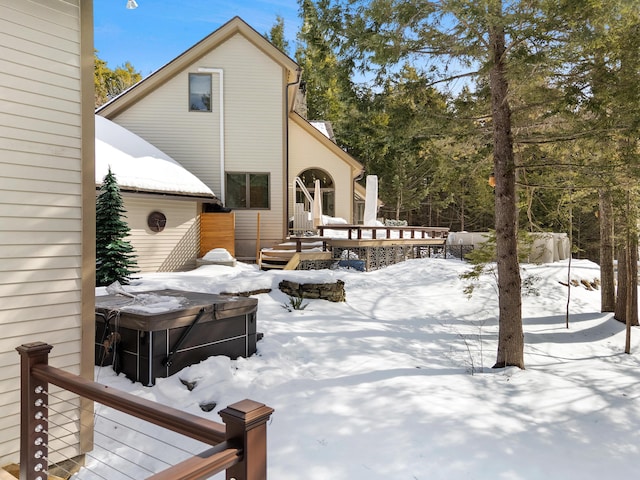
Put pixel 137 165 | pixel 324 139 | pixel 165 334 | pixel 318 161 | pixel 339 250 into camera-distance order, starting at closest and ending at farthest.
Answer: pixel 165 334
pixel 137 165
pixel 339 250
pixel 324 139
pixel 318 161

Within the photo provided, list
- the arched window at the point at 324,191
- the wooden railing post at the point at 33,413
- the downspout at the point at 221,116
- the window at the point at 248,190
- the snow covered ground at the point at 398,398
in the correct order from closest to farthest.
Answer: the wooden railing post at the point at 33,413 → the snow covered ground at the point at 398,398 → the downspout at the point at 221,116 → the window at the point at 248,190 → the arched window at the point at 324,191

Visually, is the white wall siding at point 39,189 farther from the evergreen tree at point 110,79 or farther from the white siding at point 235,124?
the evergreen tree at point 110,79

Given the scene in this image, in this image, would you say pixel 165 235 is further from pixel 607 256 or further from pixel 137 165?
pixel 607 256

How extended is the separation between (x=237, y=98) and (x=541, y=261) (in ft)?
38.0

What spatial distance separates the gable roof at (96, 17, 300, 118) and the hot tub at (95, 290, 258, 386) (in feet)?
33.5

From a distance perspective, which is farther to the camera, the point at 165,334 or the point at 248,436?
the point at 165,334

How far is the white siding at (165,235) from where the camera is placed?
11273mm

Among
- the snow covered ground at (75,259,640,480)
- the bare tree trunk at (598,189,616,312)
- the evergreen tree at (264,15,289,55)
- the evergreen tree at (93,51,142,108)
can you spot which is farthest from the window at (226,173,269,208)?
the evergreen tree at (264,15,289,55)

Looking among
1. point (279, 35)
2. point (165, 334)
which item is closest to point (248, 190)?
point (165, 334)

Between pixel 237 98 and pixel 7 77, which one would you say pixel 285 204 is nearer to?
pixel 237 98

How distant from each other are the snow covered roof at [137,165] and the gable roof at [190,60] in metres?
0.76

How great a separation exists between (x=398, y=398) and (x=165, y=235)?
28.9 ft

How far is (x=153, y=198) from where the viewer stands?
11305mm

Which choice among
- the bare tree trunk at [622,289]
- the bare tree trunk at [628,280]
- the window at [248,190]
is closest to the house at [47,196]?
the bare tree trunk at [628,280]
